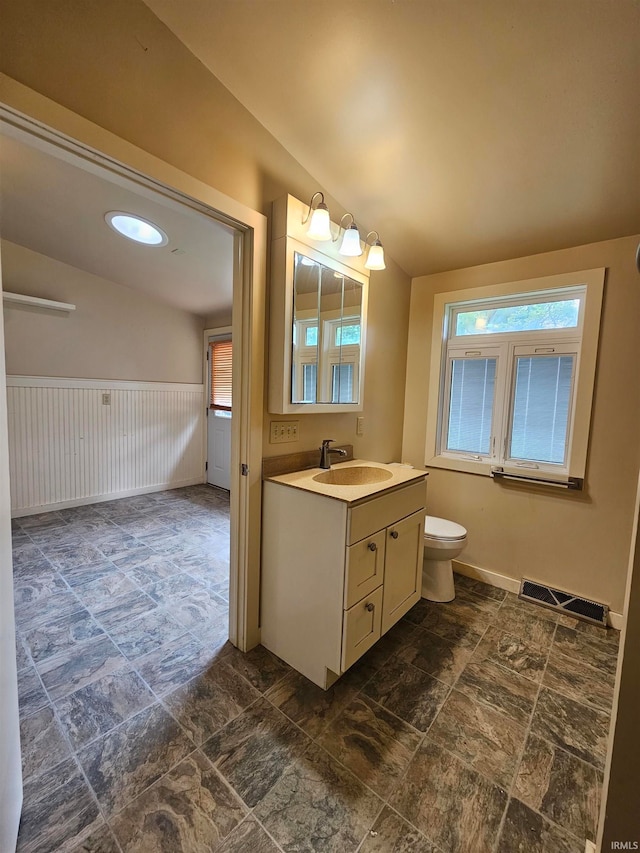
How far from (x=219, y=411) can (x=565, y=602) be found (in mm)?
3836

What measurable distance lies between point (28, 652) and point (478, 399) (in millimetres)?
2894

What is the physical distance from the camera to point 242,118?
4.80 ft

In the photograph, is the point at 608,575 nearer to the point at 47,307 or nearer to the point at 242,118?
the point at 242,118

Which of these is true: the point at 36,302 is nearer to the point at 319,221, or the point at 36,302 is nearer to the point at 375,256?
the point at 319,221

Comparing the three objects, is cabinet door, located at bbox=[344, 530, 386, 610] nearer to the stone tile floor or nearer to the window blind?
the stone tile floor

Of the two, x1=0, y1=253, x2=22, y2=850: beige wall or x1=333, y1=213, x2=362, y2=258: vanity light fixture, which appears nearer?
x1=0, y1=253, x2=22, y2=850: beige wall

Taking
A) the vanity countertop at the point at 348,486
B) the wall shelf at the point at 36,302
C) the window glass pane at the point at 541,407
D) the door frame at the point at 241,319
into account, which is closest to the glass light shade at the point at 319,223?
the door frame at the point at 241,319

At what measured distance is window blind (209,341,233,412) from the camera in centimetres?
431

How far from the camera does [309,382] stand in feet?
5.76

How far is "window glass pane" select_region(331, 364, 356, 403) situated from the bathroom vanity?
1.47 feet

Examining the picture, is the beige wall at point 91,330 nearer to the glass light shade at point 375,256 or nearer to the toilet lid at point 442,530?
the glass light shade at point 375,256

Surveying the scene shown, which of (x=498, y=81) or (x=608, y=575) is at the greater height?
(x=498, y=81)

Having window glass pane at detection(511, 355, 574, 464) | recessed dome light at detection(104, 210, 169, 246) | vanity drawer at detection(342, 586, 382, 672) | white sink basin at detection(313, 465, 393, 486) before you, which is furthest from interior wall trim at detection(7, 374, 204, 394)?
window glass pane at detection(511, 355, 574, 464)

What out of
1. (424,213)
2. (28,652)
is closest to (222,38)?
(424,213)
